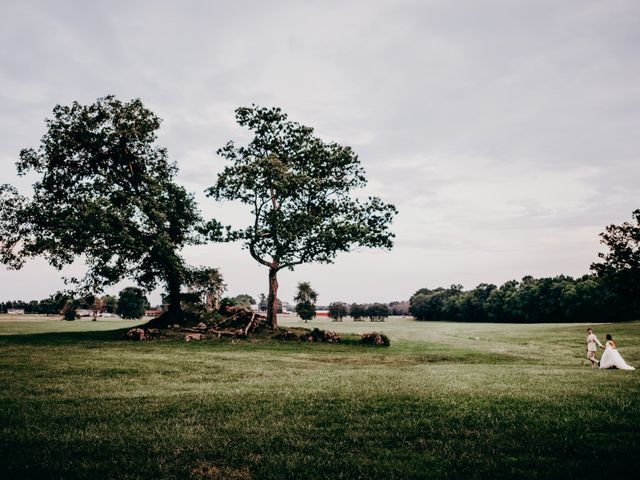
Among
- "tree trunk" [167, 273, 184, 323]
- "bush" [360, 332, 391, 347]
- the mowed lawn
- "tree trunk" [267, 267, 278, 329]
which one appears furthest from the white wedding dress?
"tree trunk" [167, 273, 184, 323]

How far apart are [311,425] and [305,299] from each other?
4280 inches

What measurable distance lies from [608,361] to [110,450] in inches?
1034

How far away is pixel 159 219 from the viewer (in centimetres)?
4066

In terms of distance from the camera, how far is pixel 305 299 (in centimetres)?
11800

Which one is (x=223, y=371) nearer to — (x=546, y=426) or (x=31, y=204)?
(x=546, y=426)

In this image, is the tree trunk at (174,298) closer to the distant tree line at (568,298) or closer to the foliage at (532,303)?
the distant tree line at (568,298)

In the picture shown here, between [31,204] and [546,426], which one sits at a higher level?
[31,204]

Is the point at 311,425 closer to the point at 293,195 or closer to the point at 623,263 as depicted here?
the point at 293,195

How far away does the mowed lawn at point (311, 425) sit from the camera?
723 cm

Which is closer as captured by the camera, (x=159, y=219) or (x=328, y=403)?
(x=328, y=403)

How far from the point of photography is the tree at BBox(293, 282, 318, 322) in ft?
381

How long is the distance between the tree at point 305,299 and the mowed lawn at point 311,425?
96811 mm

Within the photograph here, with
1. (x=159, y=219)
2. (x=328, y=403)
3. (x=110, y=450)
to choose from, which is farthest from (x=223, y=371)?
(x=159, y=219)

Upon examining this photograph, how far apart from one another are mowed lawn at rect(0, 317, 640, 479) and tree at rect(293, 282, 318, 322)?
318 ft
